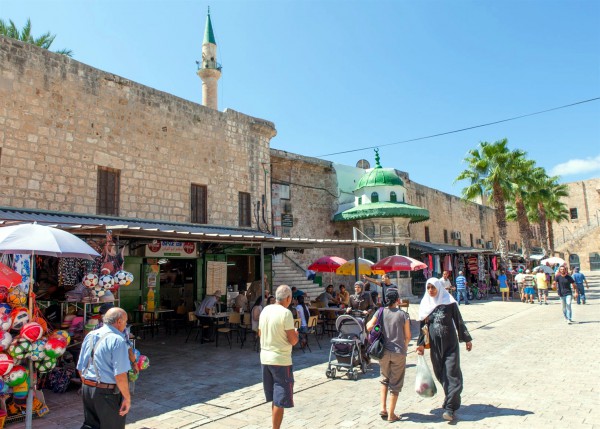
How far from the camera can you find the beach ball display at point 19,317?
5211 mm

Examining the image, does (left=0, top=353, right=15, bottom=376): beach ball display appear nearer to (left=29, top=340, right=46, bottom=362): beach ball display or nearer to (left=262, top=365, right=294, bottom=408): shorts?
(left=29, top=340, right=46, bottom=362): beach ball display

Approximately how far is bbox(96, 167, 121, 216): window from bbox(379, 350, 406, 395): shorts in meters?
9.36

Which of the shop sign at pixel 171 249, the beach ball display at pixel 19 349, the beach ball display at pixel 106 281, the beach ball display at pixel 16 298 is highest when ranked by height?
the shop sign at pixel 171 249

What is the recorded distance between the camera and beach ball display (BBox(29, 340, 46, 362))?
510 centimetres

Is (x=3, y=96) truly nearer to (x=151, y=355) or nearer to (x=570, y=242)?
(x=151, y=355)

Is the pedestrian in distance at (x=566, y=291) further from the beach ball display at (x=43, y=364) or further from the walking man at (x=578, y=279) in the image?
the beach ball display at (x=43, y=364)

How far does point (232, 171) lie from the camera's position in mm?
15672

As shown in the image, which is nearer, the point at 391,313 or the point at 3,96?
the point at 391,313

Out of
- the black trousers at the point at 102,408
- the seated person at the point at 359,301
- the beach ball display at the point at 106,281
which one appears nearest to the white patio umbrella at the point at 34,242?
the beach ball display at the point at 106,281

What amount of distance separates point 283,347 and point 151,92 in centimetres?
1128

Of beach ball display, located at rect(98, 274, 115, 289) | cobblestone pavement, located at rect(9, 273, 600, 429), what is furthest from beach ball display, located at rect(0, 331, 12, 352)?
beach ball display, located at rect(98, 274, 115, 289)

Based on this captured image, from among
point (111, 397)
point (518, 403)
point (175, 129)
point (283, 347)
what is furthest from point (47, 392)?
point (175, 129)

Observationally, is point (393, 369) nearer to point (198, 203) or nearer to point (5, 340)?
point (5, 340)

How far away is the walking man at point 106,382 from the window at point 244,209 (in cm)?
1228
